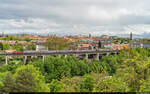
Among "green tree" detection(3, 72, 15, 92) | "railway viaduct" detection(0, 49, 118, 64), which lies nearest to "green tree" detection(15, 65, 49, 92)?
"green tree" detection(3, 72, 15, 92)

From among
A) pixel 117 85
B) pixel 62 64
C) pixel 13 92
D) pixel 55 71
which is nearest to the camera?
pixel 13 92

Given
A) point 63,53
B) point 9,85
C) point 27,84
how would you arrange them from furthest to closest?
1. point 63,53
2. point 9,85
3. point 27,84

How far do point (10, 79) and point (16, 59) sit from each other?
102ft

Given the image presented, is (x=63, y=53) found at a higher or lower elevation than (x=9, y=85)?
lower

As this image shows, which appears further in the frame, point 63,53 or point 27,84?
point 63,53

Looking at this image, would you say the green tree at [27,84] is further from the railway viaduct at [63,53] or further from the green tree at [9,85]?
the railway viaduct at [63,53]

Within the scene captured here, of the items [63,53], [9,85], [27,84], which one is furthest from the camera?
[63,53]

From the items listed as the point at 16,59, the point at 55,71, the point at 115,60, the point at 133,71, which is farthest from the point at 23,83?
the point at 16,59

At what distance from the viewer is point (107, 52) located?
39344mm

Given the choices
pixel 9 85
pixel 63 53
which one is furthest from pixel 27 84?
pixel 63 53

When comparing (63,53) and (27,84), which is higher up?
(27,84)

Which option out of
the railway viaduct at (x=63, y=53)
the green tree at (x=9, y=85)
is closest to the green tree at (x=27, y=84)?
the green tree at (x=9, y=85)

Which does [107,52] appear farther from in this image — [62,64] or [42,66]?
[42,66]

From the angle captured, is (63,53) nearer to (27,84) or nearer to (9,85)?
(9,85)
